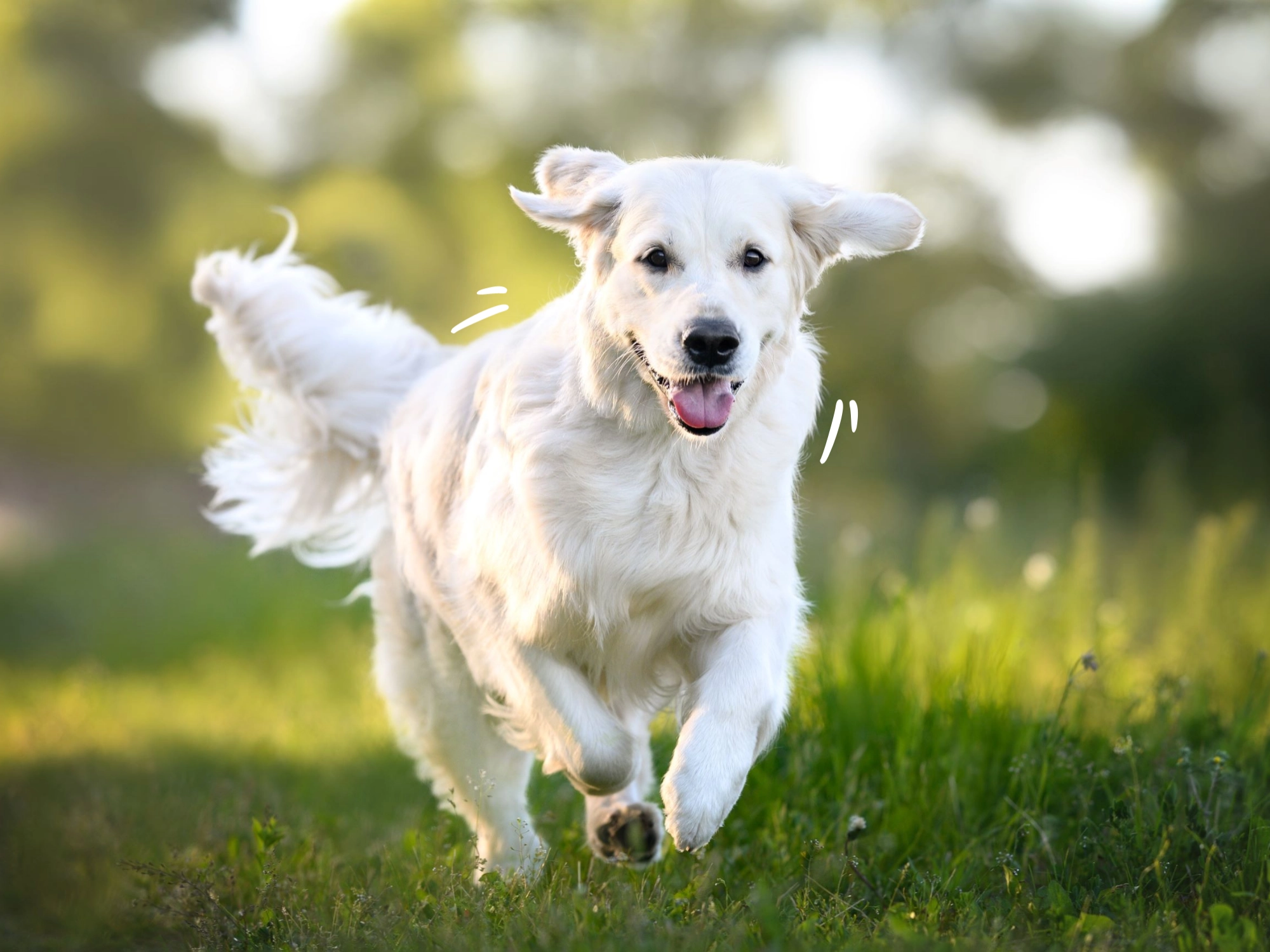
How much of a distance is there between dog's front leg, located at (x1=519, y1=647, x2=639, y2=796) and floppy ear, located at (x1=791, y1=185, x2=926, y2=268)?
1.47 meters

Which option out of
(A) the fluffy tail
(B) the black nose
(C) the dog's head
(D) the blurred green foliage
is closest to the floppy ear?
(C) the dog's head

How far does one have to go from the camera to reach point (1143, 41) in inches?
577

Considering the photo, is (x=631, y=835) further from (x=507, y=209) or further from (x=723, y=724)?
(x=507, y=209)

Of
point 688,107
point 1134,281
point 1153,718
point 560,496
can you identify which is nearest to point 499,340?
point 560,496

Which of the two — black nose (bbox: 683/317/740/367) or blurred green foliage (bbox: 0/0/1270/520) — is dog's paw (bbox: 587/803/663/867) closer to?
black nose (bbox: 683/317/740/367)

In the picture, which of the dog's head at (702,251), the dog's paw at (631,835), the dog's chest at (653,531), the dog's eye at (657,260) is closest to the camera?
the dog's head at (702,251)

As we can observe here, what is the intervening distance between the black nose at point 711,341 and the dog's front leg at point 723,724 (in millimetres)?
800

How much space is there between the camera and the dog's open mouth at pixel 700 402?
10.6ft

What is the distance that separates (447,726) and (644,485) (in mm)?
1677

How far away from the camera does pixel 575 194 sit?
12.3ft

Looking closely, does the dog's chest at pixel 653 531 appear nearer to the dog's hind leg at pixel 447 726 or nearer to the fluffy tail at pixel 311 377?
the dog's hind leg at pixel 447 726

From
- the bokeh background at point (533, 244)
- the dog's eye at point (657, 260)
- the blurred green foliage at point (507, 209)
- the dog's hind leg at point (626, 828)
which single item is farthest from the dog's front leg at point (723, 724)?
the blurred green foliage at point (507, 209)

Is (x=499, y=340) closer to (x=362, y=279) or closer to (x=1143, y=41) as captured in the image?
(x=362, y=279)

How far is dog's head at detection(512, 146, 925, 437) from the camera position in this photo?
3199 mm
